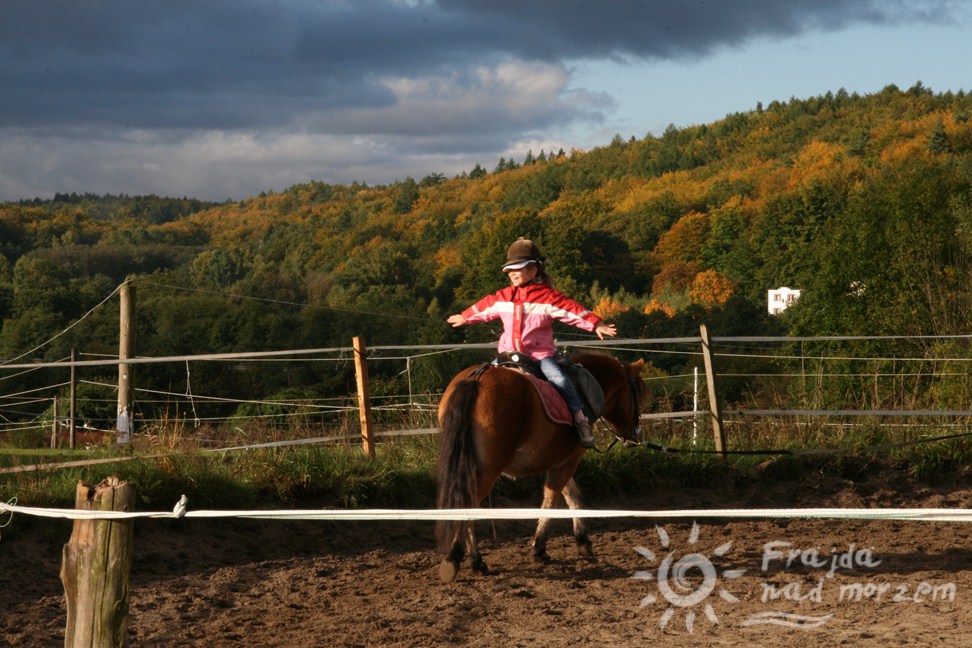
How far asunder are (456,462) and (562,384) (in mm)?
1137

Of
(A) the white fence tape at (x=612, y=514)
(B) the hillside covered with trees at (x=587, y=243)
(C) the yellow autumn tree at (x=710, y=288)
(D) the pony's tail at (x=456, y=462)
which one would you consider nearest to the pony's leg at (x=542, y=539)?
(D) the pony's tail at (x=456, y=462)

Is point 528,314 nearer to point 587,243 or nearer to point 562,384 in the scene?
point 562,384

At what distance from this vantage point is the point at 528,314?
7.39 meters

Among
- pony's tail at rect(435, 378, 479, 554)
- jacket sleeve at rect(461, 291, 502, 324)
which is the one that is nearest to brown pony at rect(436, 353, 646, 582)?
pony's tail at rect(435, 378, 479, 554)

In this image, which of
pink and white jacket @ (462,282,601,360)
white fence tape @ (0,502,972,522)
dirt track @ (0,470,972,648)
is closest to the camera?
white fence tape @ (0,502,972,522)

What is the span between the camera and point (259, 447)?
9.39 meters

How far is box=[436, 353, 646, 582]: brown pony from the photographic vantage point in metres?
6.55

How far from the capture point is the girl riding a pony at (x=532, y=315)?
289 inches

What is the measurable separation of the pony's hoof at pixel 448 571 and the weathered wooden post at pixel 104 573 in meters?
3.02

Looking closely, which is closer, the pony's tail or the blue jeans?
the pony's tail

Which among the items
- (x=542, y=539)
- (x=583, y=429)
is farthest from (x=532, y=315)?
(x=542, y=539)

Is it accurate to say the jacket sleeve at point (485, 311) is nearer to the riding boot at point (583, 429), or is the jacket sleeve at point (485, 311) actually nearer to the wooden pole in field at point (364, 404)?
the riding boot at point (583, 429)

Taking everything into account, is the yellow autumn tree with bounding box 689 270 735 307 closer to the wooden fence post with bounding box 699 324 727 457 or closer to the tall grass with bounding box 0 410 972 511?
the tall grass with bounding box 0 410 972 511

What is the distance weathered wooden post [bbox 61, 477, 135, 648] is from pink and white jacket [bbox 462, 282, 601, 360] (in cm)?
374
